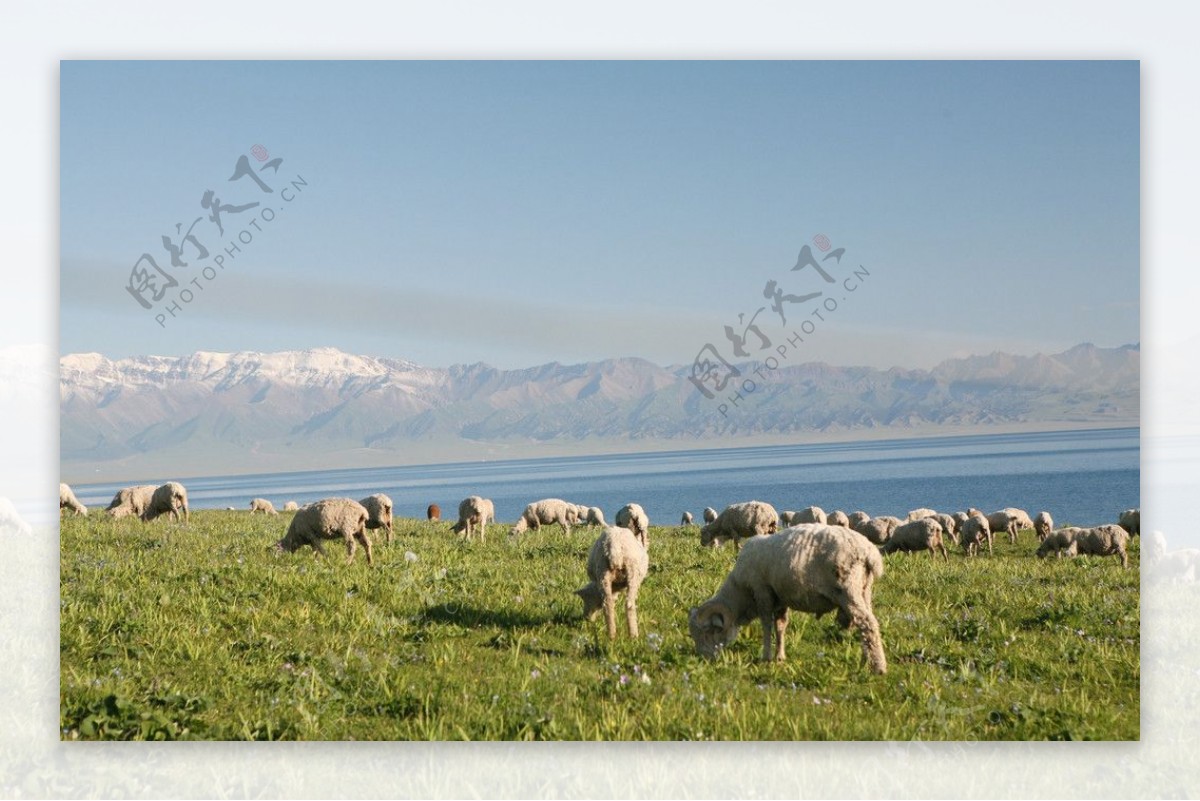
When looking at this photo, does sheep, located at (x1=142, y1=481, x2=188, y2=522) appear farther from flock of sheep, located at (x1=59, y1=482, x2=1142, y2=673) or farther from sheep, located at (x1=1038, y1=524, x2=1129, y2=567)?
sheep, located at (x1=1038, y1=524, x2=1129, y2=567)

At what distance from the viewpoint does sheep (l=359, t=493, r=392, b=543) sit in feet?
56.9

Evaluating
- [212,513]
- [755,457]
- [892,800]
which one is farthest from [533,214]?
[212,513]

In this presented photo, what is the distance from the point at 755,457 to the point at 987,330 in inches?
125

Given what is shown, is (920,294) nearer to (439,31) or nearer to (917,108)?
(917,108)

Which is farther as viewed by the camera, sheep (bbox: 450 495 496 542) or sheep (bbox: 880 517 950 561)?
sheep (bbox: 450 495 496 542)

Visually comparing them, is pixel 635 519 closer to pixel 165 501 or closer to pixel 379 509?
pixel 379 509

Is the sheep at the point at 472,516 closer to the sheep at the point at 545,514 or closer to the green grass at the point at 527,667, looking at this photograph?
the sheep at the point at 545,514

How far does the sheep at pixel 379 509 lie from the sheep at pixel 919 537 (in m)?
10.6

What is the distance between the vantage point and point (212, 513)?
24.8m

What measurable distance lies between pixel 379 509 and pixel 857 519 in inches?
484

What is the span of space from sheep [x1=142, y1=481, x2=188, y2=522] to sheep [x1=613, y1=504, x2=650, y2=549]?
10.4 m

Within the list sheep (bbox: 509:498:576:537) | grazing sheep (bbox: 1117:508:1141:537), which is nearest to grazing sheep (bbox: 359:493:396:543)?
sheep (bbox: 509:498:576:537)

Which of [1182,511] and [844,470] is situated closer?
[1182,511]

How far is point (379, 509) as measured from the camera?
17547 millimetres
